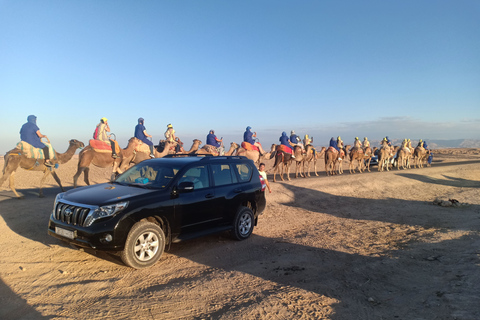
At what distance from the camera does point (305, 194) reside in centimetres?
1385

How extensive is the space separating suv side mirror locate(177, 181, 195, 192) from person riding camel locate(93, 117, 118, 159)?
365 inches

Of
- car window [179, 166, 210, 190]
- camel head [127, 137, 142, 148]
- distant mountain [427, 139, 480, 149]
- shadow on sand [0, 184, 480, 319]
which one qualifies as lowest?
distant mountain [427, 139, 480, 149]

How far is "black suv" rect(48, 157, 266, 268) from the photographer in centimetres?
484

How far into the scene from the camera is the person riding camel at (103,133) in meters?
13.4

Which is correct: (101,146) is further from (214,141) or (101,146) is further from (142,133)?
(214,141)

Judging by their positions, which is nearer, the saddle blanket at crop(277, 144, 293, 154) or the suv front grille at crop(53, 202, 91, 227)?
the suv front grille at crop(53, 202, 91, 227)

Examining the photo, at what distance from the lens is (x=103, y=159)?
1359cm

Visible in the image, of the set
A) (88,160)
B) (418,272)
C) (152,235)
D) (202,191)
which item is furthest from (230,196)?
(88,160)

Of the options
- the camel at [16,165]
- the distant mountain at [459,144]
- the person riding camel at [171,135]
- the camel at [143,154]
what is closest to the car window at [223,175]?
the camel at [143,154]

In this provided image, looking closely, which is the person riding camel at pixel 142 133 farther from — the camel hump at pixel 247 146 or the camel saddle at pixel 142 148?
the camel hump at pixel 247 146

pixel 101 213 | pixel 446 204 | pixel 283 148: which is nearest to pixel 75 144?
pixel 101 213

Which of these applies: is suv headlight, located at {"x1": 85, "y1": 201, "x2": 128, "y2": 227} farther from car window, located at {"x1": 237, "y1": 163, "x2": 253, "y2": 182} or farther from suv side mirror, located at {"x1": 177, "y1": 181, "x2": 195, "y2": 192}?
car window, located at {"x1": 237, "y1": 163, "x2": 253, "y2": 182}

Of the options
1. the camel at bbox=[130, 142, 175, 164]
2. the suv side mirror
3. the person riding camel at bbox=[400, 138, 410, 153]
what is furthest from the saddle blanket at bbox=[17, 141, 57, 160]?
the person riding camel at bbox=[400, 138, 410, 153]

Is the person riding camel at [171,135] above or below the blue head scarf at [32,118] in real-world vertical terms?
below
